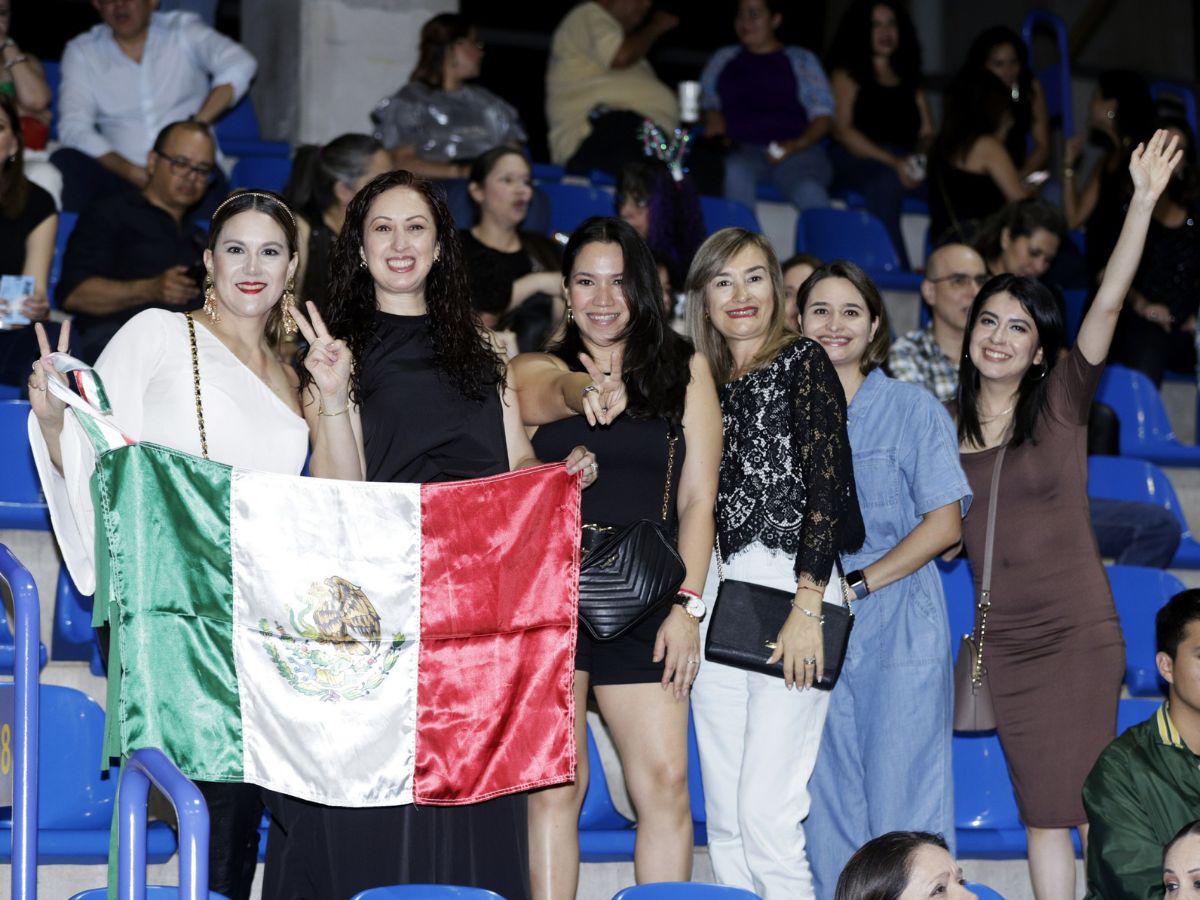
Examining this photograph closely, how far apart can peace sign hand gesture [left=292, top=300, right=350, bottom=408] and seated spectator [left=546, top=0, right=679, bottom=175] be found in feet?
14.0

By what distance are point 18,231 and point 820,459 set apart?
9.67 feet

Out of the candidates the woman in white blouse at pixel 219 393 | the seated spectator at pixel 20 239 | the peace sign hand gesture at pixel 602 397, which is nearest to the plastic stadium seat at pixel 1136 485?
the peace sign hand gesture at pixel 602 397

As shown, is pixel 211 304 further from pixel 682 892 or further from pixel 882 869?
pixel 882 869

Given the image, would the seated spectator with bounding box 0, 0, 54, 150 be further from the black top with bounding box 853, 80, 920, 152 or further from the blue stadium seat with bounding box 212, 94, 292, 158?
the black top with bounding box 853, 80, 920, 152

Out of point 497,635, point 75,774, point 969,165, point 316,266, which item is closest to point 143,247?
point 316,266

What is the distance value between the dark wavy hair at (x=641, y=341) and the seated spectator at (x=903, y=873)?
106 centimetres

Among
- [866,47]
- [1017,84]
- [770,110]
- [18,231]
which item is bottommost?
[18,231]

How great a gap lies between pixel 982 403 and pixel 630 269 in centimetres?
104

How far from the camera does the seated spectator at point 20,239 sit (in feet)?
16.5

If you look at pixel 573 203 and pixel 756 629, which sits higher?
pixel 573 203

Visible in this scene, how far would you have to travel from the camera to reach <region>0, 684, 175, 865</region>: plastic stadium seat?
147 inches

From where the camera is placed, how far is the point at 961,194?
7.30 m

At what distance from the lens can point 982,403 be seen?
4.17 m

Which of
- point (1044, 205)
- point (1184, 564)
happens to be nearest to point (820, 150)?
point (1044, 205)
